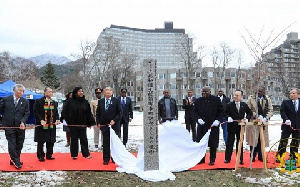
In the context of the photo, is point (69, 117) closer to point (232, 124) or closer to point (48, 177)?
point (48, 177)

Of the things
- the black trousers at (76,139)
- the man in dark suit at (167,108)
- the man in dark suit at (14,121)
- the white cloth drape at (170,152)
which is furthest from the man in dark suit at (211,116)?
the man in dark suit at (14,121)

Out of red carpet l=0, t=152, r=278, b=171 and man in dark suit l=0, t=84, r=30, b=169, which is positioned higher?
man in dark suit l=0, t=84, r=30, b=169

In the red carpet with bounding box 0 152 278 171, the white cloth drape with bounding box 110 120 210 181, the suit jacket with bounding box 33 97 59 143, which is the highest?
the suit jacket with bounding box 33 97 59 143

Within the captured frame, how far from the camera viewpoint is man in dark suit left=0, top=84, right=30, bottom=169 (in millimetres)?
6215

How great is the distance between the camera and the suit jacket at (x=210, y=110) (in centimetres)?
677

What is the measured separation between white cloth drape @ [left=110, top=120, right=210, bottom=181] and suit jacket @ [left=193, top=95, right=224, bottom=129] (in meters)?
0.35

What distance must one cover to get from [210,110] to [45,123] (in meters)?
4.06

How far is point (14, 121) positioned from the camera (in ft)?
20.7

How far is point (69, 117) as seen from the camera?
733 cm

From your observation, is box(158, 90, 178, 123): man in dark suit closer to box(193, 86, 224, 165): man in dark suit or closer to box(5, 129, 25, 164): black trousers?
box(193, 86, 224, 165): man in dark suit

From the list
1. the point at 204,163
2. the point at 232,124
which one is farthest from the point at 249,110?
the point at 204,163

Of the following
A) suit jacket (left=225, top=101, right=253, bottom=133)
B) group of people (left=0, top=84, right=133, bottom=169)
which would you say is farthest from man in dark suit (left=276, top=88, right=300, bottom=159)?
group of people (left=0, top=84, right=133, bottom=169)

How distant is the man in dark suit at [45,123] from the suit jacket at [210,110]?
3.65 meters

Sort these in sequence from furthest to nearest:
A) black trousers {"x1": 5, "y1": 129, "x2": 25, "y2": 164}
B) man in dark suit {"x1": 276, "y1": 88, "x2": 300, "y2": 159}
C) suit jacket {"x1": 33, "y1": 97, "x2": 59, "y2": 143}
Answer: suit jacket {"x1": 33, "y1": 97, "x2": 59, "y2": 143} → man in dark suit {"x1": 276, "y1": 88, "x2": 300, "y2": 159} → black trousers {"x1": 5, "y1": 129, "x2": 25, "y2": 164}
